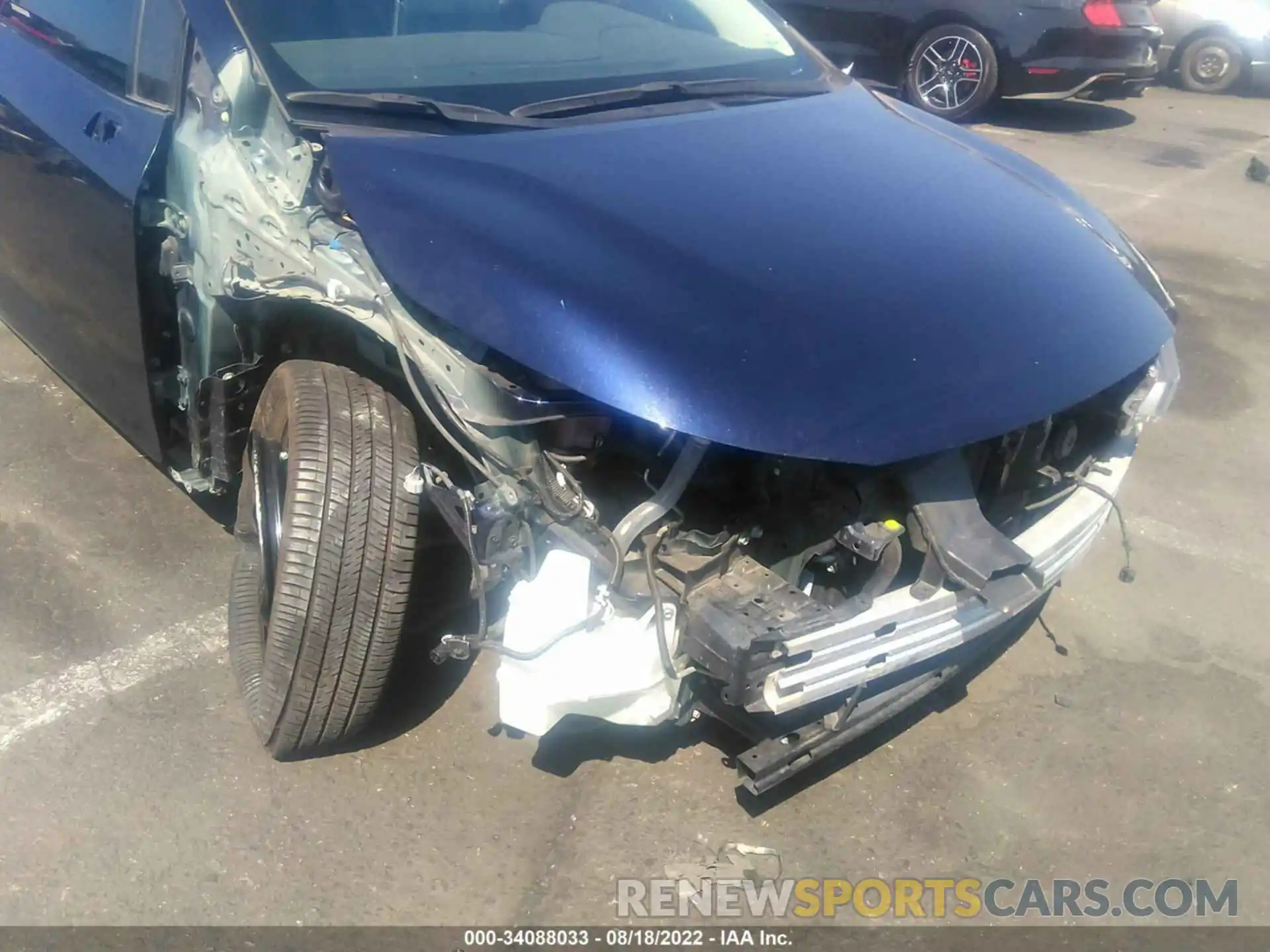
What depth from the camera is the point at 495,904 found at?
211 centimetres

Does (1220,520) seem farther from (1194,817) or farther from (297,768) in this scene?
(297,768)

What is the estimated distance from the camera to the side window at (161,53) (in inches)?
95.0

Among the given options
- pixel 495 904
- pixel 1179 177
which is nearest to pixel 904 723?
pixel 495 904

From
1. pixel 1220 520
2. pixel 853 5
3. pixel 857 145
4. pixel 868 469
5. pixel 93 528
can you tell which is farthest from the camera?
pixel 853 5

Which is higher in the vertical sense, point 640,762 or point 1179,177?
point 1179,177

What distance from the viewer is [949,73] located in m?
8.43

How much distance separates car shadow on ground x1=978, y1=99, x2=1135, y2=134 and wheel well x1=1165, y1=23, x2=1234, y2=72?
6.31 ft

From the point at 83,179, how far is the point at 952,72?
7.38 meters

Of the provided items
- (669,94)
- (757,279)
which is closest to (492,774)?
(757,279)

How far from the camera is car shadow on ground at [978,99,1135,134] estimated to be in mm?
8992

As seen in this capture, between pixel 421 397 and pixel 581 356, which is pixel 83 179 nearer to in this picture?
pixel 421 397

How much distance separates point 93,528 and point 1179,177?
7559mm

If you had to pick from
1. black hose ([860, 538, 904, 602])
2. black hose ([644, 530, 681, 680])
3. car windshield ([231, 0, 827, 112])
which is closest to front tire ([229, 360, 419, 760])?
black hose ([644, 530, 681, 680])

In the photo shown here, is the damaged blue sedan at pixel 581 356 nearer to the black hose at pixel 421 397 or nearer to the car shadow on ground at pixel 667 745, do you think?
the black hose at pixel 421 397
